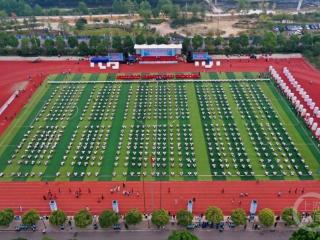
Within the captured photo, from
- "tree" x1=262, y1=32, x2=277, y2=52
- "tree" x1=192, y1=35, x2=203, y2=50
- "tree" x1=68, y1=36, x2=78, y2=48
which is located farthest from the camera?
"tree" x1=68, y1=36, x2=78, y2=48

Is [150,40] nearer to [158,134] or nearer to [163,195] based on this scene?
[158,134]

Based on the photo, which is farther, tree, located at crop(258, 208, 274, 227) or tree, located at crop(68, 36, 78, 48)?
tree, located at crop(68, 36, 78, 48)

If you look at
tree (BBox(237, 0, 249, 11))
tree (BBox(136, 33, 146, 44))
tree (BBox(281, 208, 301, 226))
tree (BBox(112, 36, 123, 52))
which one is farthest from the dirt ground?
tree (BBox(281, 208, 301, 226))

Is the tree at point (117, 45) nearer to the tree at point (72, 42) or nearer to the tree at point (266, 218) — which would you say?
the tree at point (72, 42)

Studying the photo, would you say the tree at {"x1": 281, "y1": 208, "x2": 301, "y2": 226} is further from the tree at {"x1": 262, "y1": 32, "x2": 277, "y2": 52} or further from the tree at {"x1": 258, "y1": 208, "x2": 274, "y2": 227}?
the tree at {"x1": 262, "y1": 32, "x2": 277, "y2": 52}

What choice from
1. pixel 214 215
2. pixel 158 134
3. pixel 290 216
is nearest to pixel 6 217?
pixel 214 215
